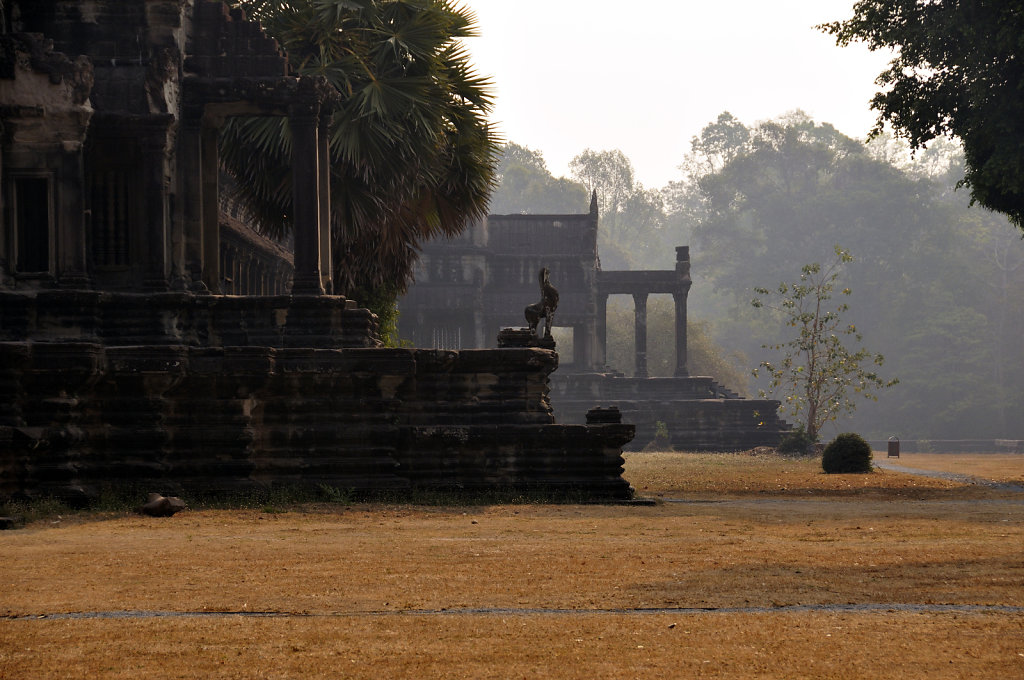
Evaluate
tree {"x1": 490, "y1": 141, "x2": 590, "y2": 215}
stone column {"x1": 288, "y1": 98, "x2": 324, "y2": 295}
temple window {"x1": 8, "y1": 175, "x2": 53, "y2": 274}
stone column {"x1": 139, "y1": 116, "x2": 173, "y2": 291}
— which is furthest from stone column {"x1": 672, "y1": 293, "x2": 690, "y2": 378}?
tree {"x1": 490, "y1": 141, "x2": 590, "y2": 215}

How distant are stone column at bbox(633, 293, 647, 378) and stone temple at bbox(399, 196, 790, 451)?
4 centimetres

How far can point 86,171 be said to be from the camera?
17.0 meters

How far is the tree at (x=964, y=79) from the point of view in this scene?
21594 millimetres

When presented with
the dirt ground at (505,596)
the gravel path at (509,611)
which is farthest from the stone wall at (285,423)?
the gravel path at (509,611)

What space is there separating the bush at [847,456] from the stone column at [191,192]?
15349 millimetres

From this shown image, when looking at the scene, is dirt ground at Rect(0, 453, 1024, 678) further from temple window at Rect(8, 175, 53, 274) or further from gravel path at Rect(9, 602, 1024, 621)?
temple window at Rect(8, 175, 53, 274)

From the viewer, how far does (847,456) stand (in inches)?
1058

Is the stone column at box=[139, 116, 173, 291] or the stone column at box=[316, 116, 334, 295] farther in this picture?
the stone column at box=[316, 116, 334, 295]

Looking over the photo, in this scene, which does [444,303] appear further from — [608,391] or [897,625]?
[897,625]

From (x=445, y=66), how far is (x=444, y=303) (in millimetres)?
27539

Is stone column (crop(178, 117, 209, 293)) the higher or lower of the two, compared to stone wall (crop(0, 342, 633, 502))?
higher

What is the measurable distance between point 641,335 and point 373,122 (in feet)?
93.8

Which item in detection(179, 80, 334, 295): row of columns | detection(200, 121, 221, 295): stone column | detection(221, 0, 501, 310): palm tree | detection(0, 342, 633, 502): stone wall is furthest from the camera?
detection(221, 0, 501, 310): palm tree

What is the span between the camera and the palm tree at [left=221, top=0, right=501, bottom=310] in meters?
21.2
